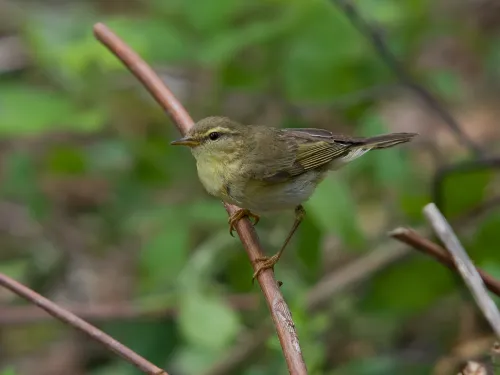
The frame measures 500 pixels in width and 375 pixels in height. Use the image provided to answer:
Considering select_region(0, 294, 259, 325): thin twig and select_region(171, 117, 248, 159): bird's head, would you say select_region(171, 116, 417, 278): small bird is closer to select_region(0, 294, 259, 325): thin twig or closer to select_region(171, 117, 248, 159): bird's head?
select_region(171, 117, 248, 159): bird's head

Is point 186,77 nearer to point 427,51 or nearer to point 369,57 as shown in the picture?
point 369,57

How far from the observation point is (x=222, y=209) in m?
4.58

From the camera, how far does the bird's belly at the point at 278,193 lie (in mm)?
3467

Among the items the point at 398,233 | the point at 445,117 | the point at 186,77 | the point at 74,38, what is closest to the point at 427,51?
the point at 186,77

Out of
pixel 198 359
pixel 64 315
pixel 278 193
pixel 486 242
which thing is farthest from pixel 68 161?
pixel 64 315

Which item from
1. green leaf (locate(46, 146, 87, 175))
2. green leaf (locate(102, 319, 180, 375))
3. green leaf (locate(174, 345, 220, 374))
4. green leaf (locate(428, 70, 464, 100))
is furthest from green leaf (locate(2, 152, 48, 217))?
green leaf (locate(428, 70, 464, 100))

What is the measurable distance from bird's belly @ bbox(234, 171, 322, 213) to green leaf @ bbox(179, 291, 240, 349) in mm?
752

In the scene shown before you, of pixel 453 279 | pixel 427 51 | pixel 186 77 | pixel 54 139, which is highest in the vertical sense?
pixel 427 51

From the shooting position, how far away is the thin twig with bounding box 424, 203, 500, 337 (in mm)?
2311

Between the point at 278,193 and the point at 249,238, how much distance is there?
2.35ft

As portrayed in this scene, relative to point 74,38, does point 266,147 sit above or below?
below

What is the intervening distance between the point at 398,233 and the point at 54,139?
337 centimetres

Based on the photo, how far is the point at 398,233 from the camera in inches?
104

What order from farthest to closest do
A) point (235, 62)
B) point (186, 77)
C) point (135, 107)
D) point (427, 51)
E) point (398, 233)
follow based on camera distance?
point (427, 51) → point (186, 77) → point (135, 107) → point (235, 62) → point (398, 233)
